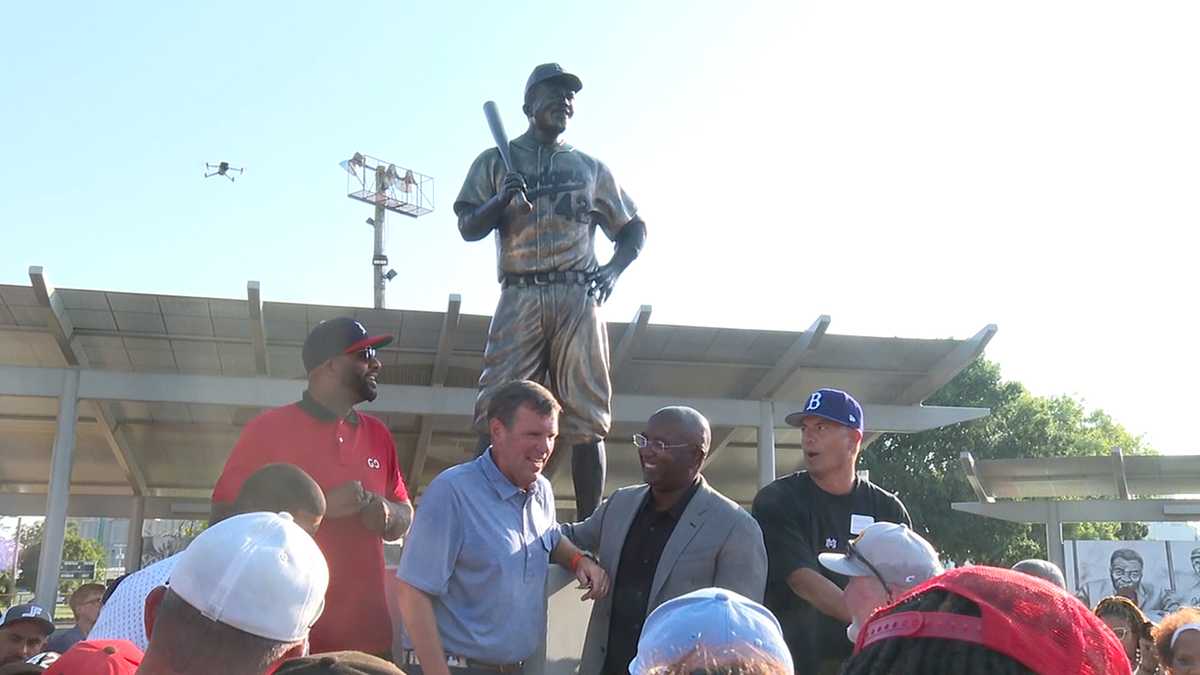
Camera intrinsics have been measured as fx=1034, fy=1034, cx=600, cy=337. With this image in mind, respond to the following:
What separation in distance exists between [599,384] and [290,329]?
8955 millimetres

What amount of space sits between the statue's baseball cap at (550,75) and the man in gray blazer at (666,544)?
7.62 feet

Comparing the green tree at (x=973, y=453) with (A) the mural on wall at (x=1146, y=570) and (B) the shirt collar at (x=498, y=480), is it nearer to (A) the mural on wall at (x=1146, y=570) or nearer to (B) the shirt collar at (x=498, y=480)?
(A) the mural on wall at (x=1146, y=570)

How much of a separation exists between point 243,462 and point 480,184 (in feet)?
7.58

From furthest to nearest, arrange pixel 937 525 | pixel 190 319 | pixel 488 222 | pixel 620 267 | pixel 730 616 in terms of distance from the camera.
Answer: pixel 937 525
pixel 190 319
pixel 620 267
pixel 488 222
pixel 730 616

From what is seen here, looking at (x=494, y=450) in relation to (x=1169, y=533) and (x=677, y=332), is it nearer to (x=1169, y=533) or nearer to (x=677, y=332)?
(x=677, y=332)

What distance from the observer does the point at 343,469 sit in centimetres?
414

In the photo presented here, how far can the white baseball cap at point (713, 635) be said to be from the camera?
1679 mm

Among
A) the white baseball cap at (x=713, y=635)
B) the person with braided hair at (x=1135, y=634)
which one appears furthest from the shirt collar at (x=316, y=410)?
the person with braided hair at (x=1135, y=634)

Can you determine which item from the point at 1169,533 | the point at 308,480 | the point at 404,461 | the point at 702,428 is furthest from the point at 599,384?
the point at 1169,533

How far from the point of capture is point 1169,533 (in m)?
58.7

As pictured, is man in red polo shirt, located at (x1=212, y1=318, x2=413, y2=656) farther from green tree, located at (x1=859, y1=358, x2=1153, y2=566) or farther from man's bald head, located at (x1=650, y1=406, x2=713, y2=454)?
green tree, located at (x1=859, y1=358, x2=1153, y2=566)

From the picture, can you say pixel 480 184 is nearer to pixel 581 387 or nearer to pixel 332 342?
pixel 581 387

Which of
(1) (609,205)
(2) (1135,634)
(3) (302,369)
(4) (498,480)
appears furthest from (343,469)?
(3) (302,369)

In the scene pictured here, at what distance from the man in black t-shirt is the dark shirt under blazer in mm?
409
